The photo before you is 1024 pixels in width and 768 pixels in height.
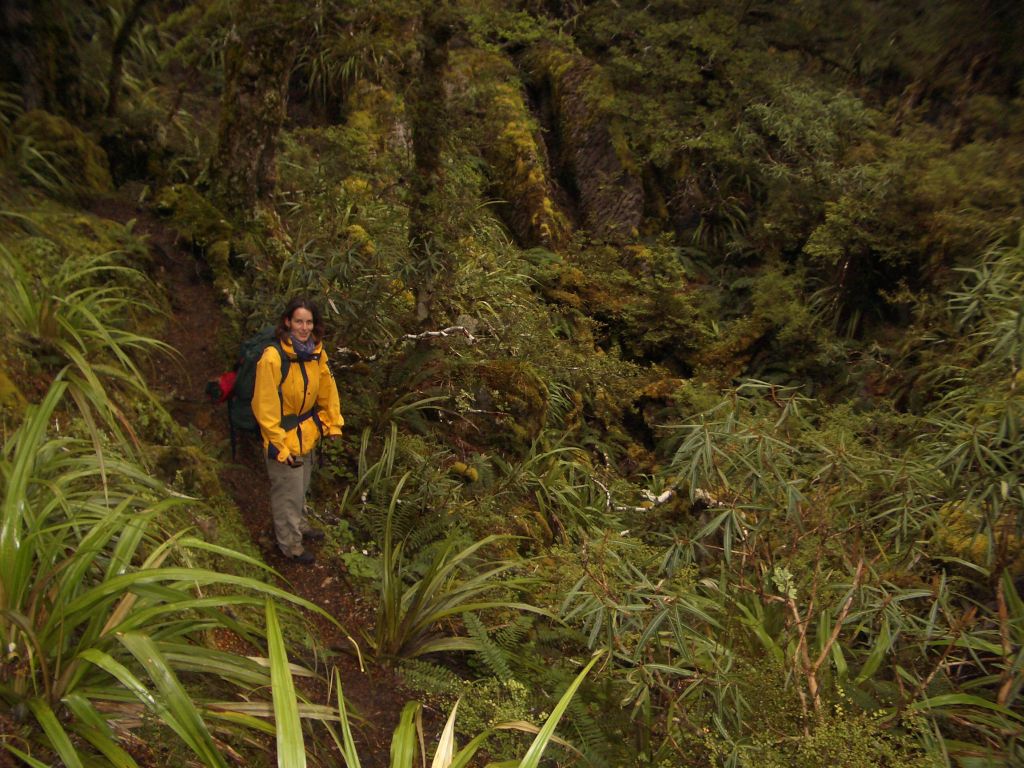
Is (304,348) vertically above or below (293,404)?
above

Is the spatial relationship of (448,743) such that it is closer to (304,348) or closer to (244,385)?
(304,348)

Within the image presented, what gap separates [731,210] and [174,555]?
9.10 meters

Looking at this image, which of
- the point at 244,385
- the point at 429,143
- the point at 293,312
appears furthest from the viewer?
the point at 429,143

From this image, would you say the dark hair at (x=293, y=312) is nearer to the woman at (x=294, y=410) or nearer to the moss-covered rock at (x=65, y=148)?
the woman at (x=294, y=410)

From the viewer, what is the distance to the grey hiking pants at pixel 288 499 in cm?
416

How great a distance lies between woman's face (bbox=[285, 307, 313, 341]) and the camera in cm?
383

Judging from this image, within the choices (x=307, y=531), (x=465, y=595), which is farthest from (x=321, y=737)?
(x=307, y=531)

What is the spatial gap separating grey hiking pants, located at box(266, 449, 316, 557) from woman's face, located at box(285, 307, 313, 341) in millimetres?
694

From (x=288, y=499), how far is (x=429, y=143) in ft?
8.63

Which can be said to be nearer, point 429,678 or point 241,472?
point 429,678

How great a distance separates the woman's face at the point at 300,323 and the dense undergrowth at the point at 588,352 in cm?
92

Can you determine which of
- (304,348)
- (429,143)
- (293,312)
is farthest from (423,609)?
(429,143)

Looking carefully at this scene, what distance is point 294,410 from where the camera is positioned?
4.07 meters

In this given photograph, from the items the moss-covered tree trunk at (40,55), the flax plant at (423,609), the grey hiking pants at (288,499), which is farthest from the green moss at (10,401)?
the moss-covered tree trunk at (40,55)
